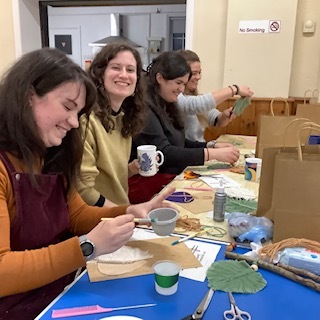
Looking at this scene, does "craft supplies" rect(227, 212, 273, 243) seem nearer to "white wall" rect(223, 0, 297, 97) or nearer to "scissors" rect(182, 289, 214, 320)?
"scissors" rect(182, 289, 214, 320)

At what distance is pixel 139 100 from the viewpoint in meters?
1.79

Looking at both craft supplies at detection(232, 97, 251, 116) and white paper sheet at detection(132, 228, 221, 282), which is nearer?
white paper sheet at detection(132, 228, 221, 282)

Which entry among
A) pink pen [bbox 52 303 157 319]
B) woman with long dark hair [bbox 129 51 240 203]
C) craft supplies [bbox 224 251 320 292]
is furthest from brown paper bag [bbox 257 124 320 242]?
woman with long dark hair [bbox 129 51 240 203]

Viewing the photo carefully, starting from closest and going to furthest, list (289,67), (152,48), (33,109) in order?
(33,109)
(289,67)
(152,48)

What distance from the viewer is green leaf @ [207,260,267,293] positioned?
85 centimetres

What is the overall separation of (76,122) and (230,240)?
0.59m

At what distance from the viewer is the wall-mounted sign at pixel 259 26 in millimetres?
3074

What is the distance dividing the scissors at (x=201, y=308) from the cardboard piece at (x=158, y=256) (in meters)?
0.13

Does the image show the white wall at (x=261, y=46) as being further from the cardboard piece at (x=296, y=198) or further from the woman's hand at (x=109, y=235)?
the woman's hand at (x=109, y=235)

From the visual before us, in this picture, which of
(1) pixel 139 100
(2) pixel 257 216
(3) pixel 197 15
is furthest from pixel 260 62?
(2) pixel 257 216

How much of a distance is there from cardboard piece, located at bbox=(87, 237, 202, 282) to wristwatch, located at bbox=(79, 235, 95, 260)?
8 centimetres

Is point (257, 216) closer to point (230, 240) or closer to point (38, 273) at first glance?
point (230, 240)

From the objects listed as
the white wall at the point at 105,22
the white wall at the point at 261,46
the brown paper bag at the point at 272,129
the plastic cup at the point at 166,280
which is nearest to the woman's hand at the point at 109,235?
the plastic cup at the point at 166,280

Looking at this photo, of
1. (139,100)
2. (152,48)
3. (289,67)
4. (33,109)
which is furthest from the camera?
(152,48)
